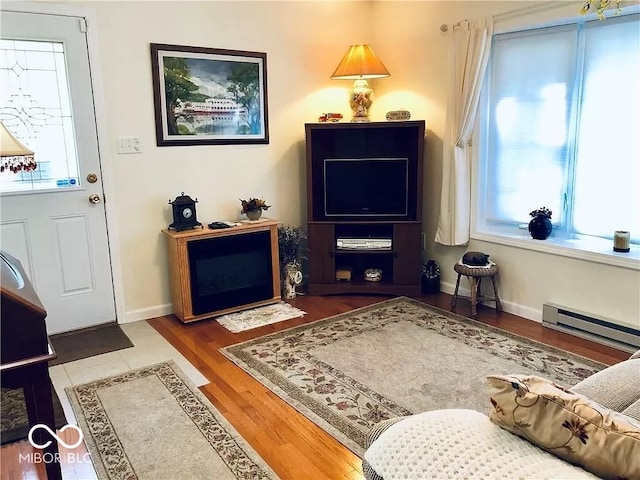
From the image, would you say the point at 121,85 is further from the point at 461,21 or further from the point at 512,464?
the point at 512,464

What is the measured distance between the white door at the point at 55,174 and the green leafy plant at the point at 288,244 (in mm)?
1347

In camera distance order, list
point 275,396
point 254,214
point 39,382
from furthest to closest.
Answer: point 254,214, point 275,396, point 39,382

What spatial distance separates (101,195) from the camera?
3.50 metres

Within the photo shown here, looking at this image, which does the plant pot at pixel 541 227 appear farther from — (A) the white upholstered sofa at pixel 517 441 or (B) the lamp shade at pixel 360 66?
(A) the white upholstered sofa at pixel 517 441

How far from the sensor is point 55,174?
3.32 m

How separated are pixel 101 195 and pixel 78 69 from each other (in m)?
0.84

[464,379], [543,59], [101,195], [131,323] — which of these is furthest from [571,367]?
[101,195]

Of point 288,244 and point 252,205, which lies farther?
point 288,244

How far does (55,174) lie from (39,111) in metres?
0.41

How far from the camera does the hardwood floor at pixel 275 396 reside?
2074 mm

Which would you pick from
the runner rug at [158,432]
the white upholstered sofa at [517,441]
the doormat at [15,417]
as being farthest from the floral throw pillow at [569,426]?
the doormat at [15,417]

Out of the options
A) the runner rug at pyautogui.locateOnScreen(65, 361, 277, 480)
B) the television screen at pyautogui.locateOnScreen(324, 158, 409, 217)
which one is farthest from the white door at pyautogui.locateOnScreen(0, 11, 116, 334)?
the television screen at pyautogui.locateOnScreen(324, 158, 409, 217)

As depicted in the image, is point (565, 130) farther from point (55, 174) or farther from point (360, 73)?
point (55, 174)

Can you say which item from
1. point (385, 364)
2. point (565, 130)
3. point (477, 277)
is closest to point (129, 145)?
point (385, 364)
